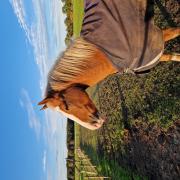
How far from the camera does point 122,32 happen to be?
103 inches

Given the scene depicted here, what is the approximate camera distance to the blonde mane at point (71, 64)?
2.46 m

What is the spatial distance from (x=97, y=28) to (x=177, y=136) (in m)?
2.44

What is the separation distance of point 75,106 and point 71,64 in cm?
34

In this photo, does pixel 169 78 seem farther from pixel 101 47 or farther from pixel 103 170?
pixel 103 170

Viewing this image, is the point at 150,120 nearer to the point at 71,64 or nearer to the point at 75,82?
the point at 75,82

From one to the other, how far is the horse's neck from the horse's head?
0.45 feet

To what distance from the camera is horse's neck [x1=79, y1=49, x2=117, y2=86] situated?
102 inches

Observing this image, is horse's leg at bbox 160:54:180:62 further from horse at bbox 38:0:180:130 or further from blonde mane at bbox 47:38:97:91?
blonde mane at bbox 47:38:97:91

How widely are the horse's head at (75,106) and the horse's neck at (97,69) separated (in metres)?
0.14

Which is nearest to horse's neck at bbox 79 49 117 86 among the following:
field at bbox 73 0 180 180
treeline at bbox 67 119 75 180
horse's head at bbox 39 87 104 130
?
horse's head at bbox 39 87 104 130

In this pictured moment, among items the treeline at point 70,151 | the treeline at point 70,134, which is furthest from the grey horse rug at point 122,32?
the treeline at point 70,151

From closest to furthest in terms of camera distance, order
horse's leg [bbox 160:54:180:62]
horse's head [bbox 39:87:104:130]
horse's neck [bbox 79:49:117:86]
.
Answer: horse's head [bbox 39:87:104:130] → horse's neck [bbox 79:49:117:86] → horse's leg [bbox 160:54:180:62]

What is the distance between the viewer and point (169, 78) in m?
4.79

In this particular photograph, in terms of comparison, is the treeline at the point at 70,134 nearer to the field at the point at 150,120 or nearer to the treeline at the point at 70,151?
the treeline at the point at 70,151
